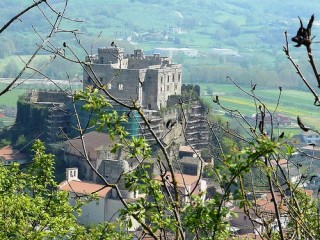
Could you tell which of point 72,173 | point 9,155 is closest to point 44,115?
point 9,155

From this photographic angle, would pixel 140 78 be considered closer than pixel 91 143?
No

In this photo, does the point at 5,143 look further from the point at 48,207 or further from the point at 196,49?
the point at 196,49

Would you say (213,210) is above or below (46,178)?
above

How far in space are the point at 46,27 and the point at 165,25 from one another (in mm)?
20590

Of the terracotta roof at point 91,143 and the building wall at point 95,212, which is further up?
the terracotta roof at point 91,143

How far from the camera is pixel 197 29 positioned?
310 ft

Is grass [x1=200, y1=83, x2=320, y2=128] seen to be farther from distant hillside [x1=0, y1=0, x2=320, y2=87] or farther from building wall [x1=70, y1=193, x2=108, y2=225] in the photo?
building wall [x1=70, y1=193, x2=108, y2=225]

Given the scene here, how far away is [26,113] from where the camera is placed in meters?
23.9

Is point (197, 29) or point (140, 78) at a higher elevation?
point (197, 29)

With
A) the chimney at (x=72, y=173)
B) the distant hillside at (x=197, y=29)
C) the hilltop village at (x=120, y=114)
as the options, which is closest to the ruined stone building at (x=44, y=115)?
the hilltop village at (x=120, y=114)

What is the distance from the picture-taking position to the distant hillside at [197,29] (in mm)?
68062

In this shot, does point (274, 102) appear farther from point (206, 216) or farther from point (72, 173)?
point (206, 216)

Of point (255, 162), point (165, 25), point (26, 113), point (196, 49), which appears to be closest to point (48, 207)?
point (255, 162)

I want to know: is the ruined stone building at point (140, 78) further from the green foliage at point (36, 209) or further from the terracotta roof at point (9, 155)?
the green foliage at point (36, 209)
